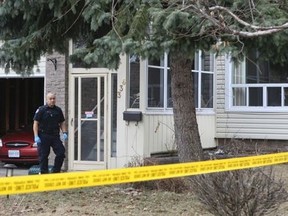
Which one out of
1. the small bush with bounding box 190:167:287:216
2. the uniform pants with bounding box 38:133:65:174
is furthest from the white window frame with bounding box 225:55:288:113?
the small bush with bounding box 190:167:287:216

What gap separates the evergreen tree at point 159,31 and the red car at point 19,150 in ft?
12.9

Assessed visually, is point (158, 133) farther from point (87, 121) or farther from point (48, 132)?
point (48, 132)

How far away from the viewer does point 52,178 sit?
18.1 feet

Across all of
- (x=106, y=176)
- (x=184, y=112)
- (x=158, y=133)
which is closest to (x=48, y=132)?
(x=184, y=112)

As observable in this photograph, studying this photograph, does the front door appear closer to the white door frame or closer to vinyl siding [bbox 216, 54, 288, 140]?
the white door frame

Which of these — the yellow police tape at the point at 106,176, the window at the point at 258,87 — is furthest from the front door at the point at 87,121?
the yellow police tape at the point at 106,176

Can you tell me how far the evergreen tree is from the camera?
6871 mm

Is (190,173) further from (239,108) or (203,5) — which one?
(239,108)

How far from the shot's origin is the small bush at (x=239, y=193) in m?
6.15

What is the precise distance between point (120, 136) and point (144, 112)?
0.79 m

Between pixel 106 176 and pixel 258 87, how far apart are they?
10289 mm

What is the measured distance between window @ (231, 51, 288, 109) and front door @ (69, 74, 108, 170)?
158 inches

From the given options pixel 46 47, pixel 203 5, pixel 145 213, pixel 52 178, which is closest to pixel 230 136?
pixel 46 47

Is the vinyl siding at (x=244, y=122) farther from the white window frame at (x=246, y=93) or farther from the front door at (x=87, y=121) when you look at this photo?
the front door at (x=87, y=121)
